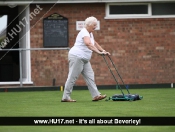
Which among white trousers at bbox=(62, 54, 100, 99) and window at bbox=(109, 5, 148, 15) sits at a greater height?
window at bbox=(109, 5, 148, 15)

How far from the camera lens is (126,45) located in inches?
1064

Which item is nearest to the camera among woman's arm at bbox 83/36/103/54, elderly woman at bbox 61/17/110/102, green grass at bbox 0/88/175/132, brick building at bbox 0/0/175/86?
green grass at bbox 0/88/175/132

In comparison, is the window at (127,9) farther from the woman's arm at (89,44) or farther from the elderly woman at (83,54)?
the woman's arm at (89,44)

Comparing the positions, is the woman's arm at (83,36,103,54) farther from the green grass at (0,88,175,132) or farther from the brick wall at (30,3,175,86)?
the brick wall at (30,3,175,86)

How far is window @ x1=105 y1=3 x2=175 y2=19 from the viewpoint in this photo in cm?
2720

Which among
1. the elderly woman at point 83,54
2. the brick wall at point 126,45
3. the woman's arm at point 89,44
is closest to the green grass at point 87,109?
the elderly woman at point 83,54

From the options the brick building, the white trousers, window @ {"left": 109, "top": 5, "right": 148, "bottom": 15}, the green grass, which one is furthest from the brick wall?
the white trousers

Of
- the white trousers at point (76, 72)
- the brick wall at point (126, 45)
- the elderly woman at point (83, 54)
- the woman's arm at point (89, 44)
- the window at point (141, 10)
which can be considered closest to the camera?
the woman's arm at point (89, 44)

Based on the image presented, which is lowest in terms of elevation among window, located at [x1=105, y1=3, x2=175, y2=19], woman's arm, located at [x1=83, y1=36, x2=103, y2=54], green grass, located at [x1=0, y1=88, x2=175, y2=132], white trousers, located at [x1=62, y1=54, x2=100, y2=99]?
green grass, located at [x1=0, y1=88, x2=175, y2=132]

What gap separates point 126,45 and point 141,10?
132 cm

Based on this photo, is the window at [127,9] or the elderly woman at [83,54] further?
the window at [127,9]

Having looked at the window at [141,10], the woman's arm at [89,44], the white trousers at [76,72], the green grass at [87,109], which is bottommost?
the green grass at [87,109]

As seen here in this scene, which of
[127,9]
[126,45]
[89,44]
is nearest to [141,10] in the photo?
[127,9]

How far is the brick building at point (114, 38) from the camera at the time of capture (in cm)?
2659
